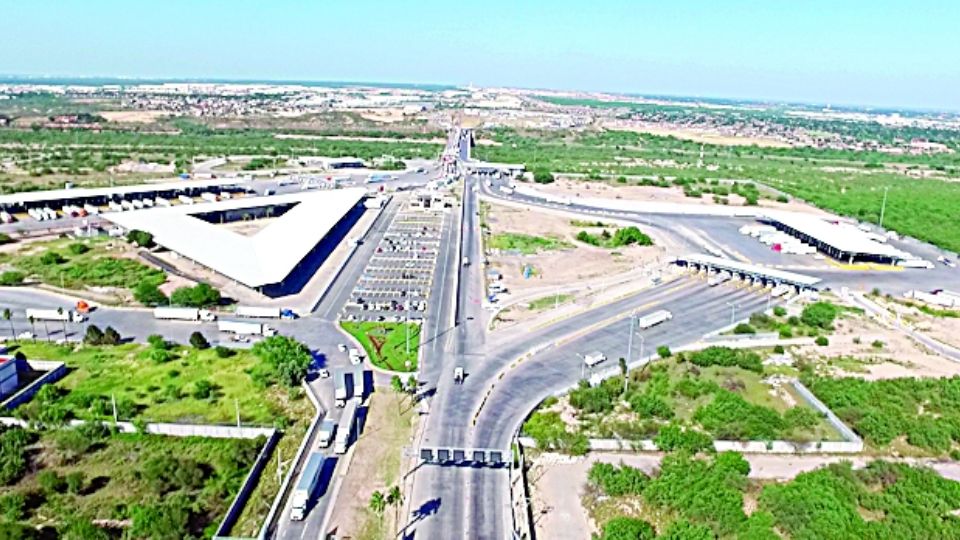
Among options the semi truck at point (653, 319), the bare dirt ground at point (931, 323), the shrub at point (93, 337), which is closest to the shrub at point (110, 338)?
the shrub at point (93, 337)

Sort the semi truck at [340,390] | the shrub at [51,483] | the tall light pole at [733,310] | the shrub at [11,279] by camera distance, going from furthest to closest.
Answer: the shrub at [11,279] < the tall light pole at [733,310] < the semi truck at [340,390] < the shrub at [51,483]

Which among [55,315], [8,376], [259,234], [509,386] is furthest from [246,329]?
[259,234]

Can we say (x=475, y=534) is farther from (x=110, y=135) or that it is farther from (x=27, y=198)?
(x=110, y=135)

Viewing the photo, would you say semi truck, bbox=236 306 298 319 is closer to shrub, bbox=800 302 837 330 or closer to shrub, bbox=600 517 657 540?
shrub, bbox=600 517 657 540

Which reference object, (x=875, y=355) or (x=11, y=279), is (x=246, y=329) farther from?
(x=875, y=355)

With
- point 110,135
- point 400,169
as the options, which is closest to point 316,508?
point 400,169

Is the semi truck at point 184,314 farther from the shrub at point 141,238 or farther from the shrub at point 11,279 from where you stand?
the shrub at point 141,238
